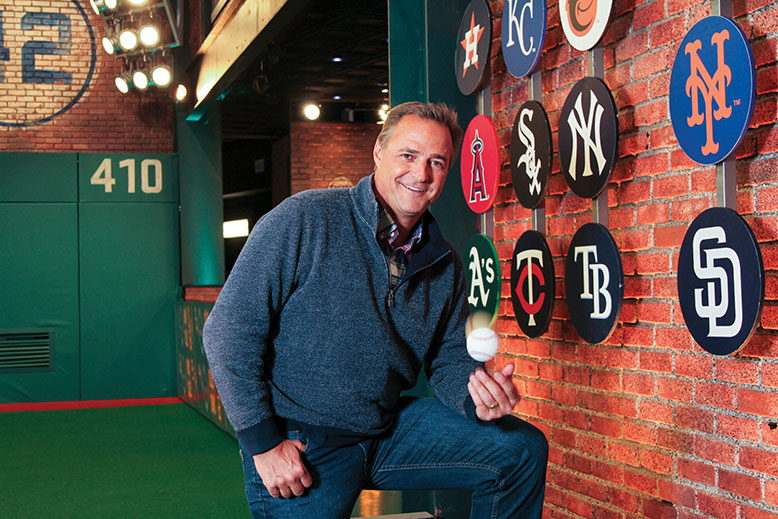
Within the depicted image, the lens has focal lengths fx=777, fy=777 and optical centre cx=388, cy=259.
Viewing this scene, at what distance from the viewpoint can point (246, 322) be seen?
198cm

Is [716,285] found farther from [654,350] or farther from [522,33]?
[522,33]

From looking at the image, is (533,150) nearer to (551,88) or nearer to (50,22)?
(551,88)

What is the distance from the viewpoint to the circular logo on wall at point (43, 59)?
31.3 feet

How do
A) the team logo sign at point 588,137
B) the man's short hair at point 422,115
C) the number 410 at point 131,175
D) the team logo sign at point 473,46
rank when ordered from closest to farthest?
the man's short hair at point 422,115 < the team logo sign at point 588,137 < the team logo sign at point 473,46 < the number 410 at point 131,175

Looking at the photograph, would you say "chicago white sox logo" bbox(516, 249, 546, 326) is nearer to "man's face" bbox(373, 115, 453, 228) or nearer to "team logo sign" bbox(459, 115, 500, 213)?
A: "team logo sign" bbox(459, 115, 500, 213)

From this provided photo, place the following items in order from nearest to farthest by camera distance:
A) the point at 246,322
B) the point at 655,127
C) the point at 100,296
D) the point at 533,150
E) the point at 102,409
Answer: the point at 246,322, the point at 655,127, the point at 533,150, the point at 102,409, the point at 100,296

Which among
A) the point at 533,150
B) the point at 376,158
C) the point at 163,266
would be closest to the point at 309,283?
the point at 376,158

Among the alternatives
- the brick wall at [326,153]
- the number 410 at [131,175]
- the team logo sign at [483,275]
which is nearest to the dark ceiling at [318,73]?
the brick wall at [326,153]

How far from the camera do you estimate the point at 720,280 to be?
221cm

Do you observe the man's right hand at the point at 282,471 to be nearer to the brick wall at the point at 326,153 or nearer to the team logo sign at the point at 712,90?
the team logo sign at the point at 712,90

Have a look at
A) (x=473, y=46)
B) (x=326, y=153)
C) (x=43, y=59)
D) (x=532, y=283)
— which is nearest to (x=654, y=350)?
(x=532, y=283)

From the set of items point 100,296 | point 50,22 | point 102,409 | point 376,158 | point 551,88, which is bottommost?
point 102,409

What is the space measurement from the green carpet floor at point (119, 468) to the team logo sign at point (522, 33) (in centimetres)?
278

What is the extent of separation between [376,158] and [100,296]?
769 cm
